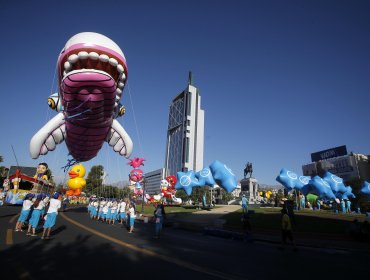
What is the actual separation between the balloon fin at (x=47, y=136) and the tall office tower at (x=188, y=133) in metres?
125

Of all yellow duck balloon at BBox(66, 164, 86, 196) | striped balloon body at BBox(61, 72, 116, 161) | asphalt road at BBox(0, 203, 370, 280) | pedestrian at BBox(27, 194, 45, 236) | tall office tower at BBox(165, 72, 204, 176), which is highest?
tall office tower at BBox(165, 72, 204, 176)

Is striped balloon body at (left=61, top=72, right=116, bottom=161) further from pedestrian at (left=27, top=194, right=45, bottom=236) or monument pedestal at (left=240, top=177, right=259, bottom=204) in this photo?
monument pedestal at (left=240, top=177, right=259, bottom=204)

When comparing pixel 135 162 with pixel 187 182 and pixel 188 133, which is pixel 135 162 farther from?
pixel 188 133

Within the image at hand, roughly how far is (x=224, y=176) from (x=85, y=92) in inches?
589

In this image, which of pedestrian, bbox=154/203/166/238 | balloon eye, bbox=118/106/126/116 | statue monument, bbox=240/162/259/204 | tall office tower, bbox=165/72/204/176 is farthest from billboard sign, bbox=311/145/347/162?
balloon eye, bbox=118/106/126/116

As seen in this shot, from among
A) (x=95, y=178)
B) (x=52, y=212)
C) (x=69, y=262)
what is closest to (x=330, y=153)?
(x=95, y=178)

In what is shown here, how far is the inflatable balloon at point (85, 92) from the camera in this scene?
29.0ft

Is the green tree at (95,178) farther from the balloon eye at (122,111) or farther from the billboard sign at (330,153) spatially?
the billboard sign at (330,153)

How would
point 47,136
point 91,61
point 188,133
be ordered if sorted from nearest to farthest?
point 91,61 → point 47,136 → point 188,133

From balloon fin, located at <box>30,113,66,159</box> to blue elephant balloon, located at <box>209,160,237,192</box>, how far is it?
43.7 feet

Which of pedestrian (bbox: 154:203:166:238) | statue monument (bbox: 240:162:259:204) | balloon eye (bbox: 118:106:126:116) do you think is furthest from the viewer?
statue monument (bbox: 240:162:259:204)

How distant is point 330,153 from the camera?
88.8 metres

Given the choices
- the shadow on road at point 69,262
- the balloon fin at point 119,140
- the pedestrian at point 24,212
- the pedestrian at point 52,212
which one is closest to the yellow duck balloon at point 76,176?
the balloon fin at point 119,140

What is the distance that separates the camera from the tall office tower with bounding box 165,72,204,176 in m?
139
